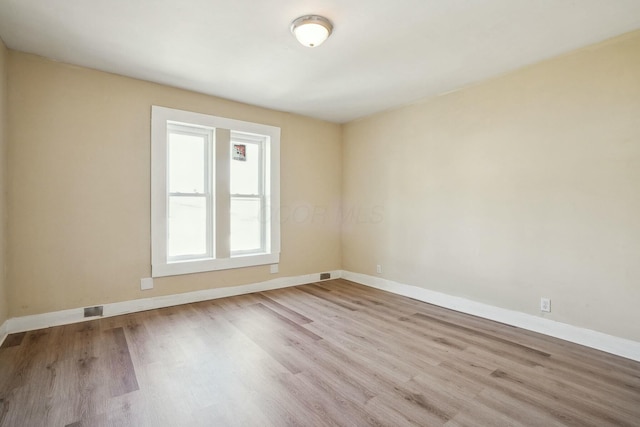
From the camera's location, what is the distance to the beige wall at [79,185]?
2.81m

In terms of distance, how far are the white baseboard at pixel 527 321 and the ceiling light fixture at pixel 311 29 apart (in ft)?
10.2

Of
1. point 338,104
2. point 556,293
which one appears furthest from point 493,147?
point 338,104

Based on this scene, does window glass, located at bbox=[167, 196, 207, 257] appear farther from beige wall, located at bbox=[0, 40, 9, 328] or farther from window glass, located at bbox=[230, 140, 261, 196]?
beige wall, located at bbox=[0, 40, 9, 328]

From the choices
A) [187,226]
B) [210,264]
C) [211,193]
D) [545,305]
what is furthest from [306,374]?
[211,193]

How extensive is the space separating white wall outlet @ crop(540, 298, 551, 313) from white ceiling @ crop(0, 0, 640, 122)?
230 cm

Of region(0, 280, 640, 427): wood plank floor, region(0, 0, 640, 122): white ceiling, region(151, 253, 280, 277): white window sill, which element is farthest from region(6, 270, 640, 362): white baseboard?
region(0, 0, 640, 122): white ceiling

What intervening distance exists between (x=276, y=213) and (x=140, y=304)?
2.02 metres

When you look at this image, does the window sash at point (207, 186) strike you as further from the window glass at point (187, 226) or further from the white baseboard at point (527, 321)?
the white baseboard at point (527, 321)

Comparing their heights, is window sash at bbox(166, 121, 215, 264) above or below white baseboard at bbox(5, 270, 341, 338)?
above

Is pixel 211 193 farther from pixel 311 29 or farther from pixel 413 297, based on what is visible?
pixel 413 297

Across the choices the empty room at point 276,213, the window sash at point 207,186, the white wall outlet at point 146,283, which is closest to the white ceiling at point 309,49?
the empty room at point 276,213

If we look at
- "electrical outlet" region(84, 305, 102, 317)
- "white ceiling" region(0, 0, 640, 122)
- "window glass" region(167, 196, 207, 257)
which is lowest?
"electrical outlet" region(84, 305, 102, 317)

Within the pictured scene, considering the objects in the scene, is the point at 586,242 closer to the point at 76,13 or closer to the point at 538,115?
the point at 538,115

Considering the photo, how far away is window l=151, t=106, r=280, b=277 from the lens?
350 centimetres
